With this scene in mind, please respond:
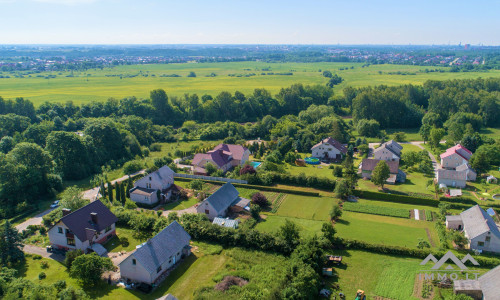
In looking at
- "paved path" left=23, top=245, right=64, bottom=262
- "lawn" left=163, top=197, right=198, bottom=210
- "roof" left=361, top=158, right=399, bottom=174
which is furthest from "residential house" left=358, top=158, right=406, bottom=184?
"paved path" left=23, top=245, right=64, bottom=262

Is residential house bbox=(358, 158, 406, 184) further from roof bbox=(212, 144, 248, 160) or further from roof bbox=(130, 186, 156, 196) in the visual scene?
roof bbox=(130, 186, 156, 196)

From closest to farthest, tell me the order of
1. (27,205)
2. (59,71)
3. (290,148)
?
(27,205) → (290,148) → (59,71)

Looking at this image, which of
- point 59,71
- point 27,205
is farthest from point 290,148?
point 59,71

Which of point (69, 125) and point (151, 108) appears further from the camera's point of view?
point (151, 108)

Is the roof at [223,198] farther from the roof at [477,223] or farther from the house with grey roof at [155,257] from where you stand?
the roof at [477,223]

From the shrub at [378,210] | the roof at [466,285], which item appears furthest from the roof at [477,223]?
the roof at [466,285]

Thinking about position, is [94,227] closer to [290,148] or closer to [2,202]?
[2,202]

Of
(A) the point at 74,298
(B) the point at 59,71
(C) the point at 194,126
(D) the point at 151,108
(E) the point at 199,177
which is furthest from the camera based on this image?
(B) the point at 59,71

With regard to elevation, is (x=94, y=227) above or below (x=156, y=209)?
above

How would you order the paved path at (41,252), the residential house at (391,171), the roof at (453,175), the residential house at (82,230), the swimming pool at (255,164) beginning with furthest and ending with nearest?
the swimming pool at (255,164)
the residential house at (391,171)
the roof at (453,175)
the residential house at (82,230)
the paved path at (41,252)
